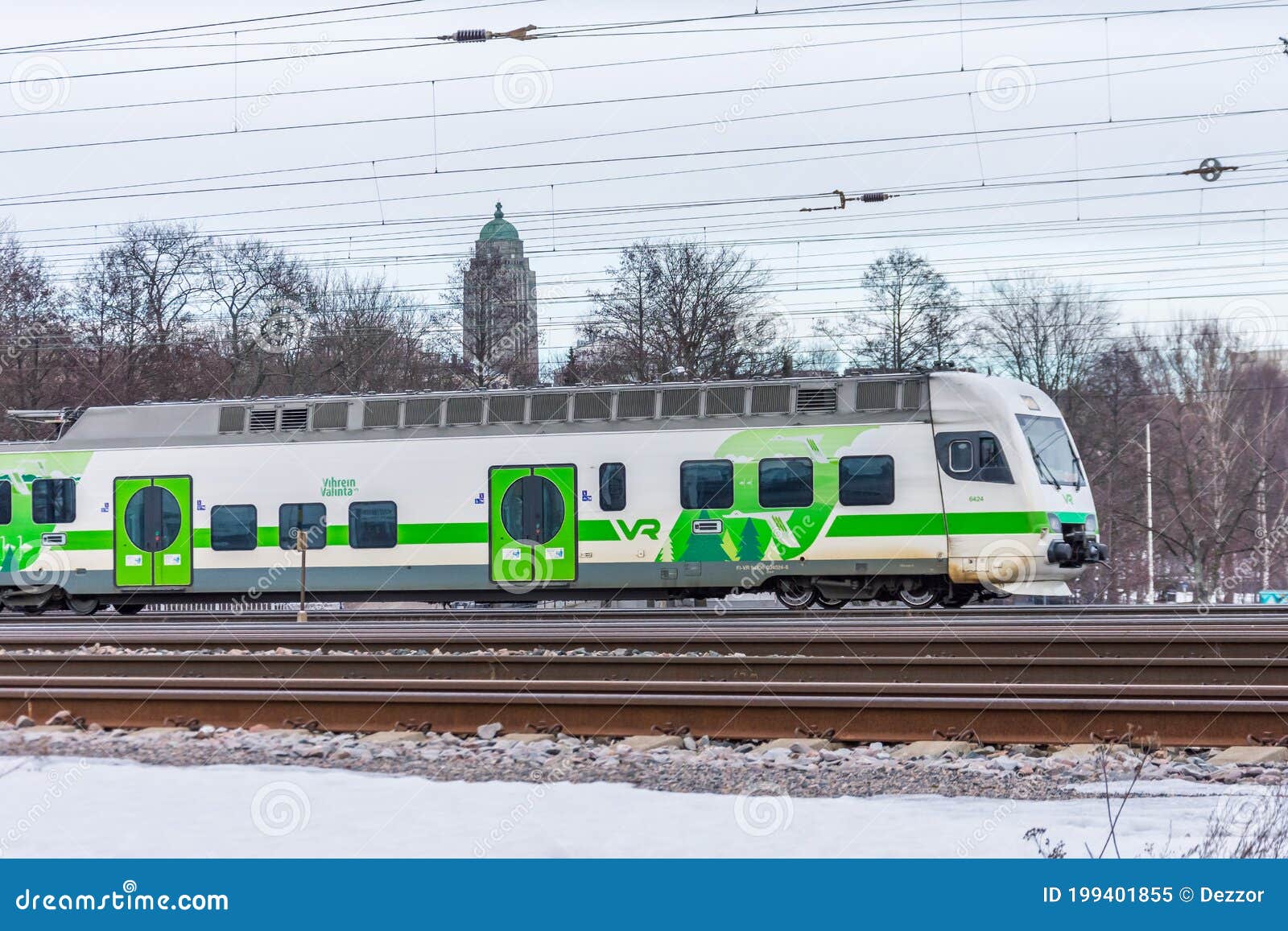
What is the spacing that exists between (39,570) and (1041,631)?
15.3 metres

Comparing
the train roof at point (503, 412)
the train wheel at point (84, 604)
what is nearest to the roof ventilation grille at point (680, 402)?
the train roof at point (503, 412)

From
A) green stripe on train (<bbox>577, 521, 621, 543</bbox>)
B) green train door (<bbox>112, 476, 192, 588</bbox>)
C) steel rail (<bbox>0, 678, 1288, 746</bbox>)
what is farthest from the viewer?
green train door (<bbox>112, 476, 192, 588</bbox>)

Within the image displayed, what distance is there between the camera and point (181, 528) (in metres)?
21.6

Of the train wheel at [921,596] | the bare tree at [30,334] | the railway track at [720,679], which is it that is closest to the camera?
the railway track at [720,679]

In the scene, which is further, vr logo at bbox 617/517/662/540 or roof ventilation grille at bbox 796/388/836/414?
vr logo at bbox 617/517/662/540

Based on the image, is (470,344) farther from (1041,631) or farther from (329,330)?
(1041,631)

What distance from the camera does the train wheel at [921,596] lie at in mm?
19438

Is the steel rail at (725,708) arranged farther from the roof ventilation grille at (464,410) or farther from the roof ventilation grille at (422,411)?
the roof ventilation grille at (422,411)

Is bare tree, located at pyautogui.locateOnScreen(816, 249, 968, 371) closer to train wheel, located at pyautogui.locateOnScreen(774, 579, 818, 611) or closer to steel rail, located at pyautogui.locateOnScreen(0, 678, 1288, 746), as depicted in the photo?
train wheel, located at pyautogui.locateOnScreen(774, 579, 818, 611)

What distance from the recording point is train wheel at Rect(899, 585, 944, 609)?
1944 centimetres

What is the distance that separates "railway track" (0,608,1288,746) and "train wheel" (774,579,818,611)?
225 centimetres

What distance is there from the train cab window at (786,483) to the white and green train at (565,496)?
0.08 feet

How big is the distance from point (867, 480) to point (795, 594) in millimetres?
2097

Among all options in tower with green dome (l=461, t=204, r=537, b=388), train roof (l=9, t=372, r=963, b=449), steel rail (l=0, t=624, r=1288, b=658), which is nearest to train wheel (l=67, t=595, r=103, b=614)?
train roof (l=9, t=372, r=963, b=449)
